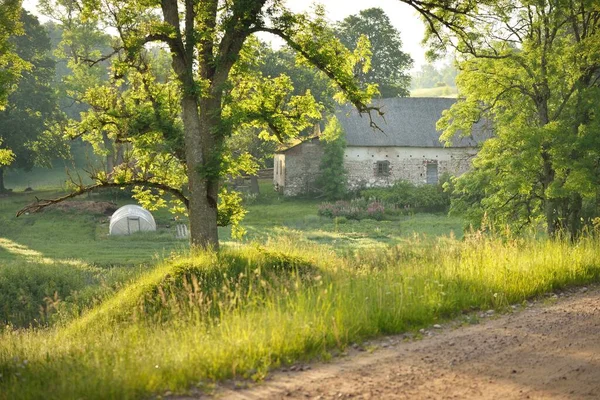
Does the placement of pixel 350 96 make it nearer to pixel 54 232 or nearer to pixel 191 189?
pixel 191 189

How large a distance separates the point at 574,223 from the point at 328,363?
14431 millimetres

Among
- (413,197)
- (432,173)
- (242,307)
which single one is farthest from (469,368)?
(432,173)

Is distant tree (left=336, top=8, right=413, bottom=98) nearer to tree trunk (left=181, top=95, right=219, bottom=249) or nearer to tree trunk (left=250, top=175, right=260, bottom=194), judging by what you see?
tree trunk (left=250, top=175, right=260, bottom=194)

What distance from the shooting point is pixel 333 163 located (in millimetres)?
43500

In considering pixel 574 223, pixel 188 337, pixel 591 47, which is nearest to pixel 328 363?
pixel 188 337

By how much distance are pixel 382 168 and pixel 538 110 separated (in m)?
28.1

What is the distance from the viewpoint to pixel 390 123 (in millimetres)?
47125

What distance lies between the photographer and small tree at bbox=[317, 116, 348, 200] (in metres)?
43.3

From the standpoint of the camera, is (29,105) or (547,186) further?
(29,105)

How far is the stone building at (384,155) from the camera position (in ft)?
Result: 149

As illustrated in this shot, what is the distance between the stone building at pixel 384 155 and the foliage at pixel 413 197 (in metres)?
2.64

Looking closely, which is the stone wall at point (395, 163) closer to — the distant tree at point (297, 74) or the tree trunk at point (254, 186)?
the distant tree at point (297, 74)

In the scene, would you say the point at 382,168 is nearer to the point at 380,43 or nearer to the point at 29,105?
the point at 380,43

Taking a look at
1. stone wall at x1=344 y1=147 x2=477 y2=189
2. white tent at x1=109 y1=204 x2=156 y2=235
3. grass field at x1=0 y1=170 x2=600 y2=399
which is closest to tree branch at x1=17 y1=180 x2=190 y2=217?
grass field at x1=0 y1=170 x2=600 y2=399
